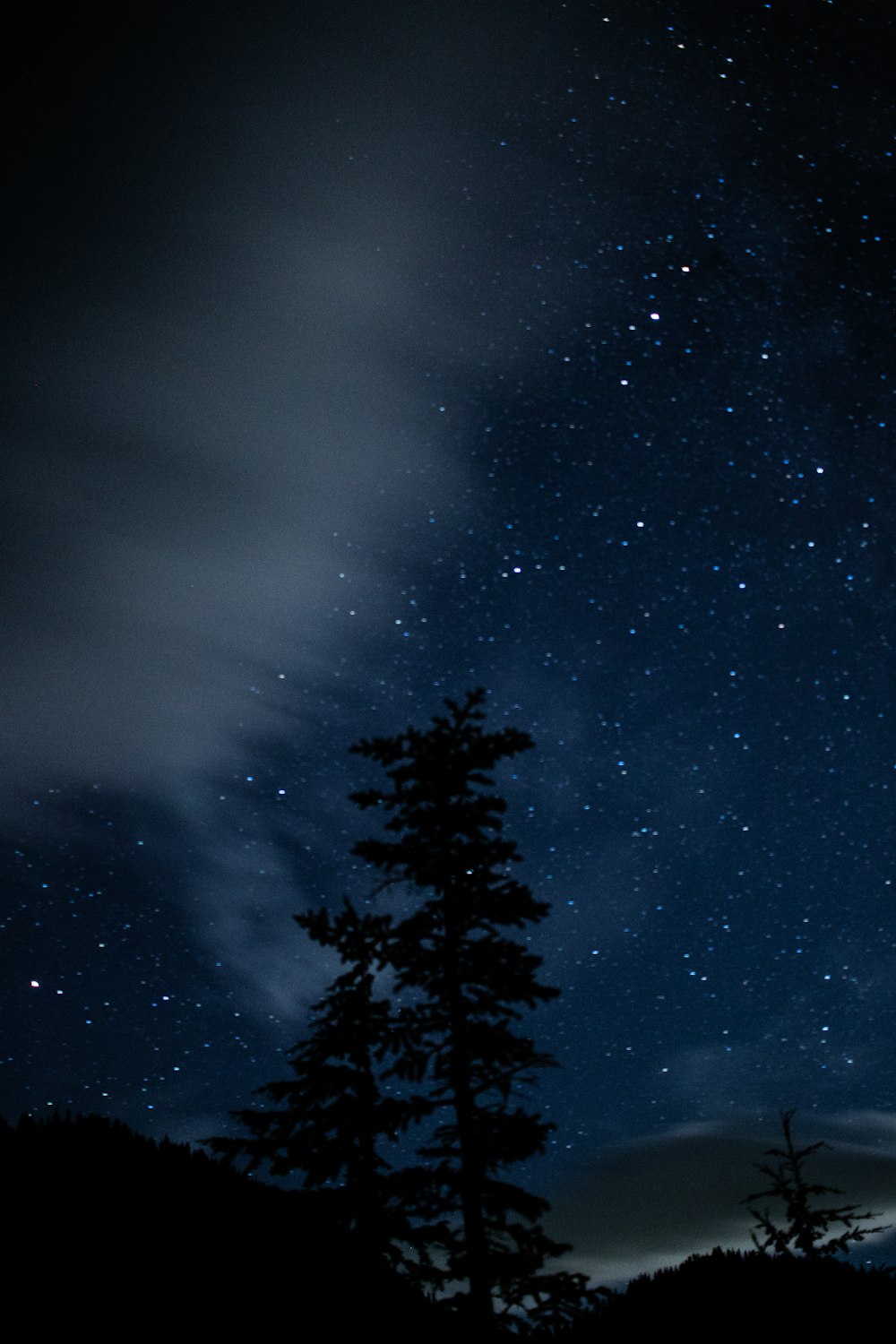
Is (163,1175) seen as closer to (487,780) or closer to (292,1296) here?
(292,1296)

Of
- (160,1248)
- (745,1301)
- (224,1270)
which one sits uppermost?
(160,1248)

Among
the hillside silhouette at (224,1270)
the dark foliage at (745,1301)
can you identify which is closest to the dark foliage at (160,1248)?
the hillside silhouette at (224,1270)

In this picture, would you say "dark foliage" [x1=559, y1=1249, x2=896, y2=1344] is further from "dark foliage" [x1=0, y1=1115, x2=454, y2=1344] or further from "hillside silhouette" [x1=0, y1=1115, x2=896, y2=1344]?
"dark foliage" [x1=0, y1=1115, x2=454, y2=1344]

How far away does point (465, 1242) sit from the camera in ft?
32.0

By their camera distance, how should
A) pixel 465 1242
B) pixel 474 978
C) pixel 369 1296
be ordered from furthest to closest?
pixel 369 1296 → pixel 474 978 → pixel 465 1242

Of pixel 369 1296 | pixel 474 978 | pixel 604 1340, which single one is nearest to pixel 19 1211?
pixel 369 1296

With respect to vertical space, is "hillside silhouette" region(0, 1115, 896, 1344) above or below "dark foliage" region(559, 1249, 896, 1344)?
above

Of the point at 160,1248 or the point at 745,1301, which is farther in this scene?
the point at 745,1301

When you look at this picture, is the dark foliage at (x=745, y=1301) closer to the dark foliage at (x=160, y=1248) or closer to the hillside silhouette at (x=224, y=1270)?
the hillside silhouette at (x=224, y=1270)

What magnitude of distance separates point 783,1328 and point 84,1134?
1126 cm

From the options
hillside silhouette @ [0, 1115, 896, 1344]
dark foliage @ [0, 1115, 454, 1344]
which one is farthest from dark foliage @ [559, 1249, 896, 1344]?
dark foliage @ [0, 1115, 454, 1344]

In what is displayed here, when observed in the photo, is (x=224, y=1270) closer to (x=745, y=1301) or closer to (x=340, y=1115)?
(x=340, y=1115)

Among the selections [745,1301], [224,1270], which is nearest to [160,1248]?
[224,1270]

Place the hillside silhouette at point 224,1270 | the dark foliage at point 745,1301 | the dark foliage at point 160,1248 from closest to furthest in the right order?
1. the dark foliage at point 160,1248
2. the hillside silhouette at point 224,1270
3. the dark foliage at point 745,1301
